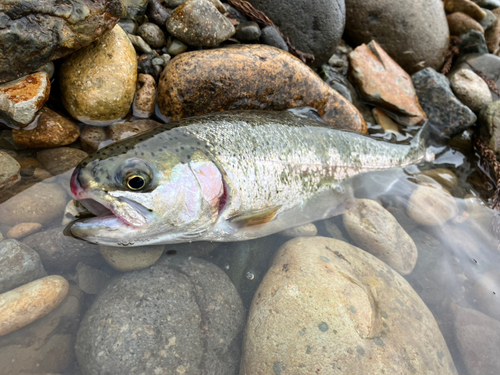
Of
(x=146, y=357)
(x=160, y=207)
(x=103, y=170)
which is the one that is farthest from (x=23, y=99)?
(x=146, y=357)

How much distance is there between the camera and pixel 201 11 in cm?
344

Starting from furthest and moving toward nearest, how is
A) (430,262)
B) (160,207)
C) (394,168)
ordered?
(394,168) < (430,262) < (160,207)

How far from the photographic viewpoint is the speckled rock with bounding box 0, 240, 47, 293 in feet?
7.26

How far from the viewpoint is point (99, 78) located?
9.58 feet

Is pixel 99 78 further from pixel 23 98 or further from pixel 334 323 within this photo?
pixel 334 323

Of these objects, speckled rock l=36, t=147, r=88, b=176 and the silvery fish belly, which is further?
speckled rock l=36, t=147, r=88, b=176

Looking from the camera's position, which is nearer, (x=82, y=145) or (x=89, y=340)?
(x=89, y=340)

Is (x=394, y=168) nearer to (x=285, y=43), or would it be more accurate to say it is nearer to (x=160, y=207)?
(x=285, y=43)

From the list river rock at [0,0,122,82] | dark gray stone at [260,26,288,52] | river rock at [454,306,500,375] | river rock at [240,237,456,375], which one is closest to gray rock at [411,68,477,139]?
dark gray stone at [260,26,288,52]

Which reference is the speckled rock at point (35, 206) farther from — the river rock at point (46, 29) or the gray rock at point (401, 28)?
the gray rock at point (401, 28)

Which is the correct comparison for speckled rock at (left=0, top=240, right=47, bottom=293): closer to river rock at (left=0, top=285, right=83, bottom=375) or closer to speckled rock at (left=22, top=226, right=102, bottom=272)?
speckled rock at (left=22, top=226, right=102, bottom=272)

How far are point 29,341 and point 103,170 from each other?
139 centimetres

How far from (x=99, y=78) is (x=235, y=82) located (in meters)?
1.47

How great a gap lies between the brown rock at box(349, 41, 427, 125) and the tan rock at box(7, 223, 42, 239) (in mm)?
4963
